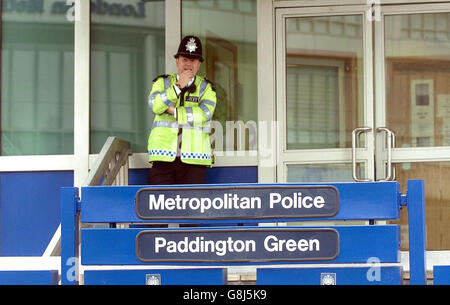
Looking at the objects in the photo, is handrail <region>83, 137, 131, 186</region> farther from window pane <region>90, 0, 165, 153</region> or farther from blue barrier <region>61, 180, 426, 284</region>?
blue barrier <region>61, 180, 426, 284</region>

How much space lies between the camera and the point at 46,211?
22.7ft

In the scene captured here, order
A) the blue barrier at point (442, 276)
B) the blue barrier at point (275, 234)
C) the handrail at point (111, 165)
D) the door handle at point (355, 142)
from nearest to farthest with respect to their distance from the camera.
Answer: the blue barrier at point (442, 276) < the blue barrier at point (275, 234) < the handrail at point (111, 165) < the door handle at point (355, 142)

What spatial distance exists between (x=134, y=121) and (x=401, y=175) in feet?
7.56

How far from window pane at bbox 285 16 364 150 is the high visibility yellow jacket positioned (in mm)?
882

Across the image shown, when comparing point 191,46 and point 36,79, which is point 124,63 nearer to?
point 36,79

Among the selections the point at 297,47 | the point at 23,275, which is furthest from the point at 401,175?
the point at 23,275

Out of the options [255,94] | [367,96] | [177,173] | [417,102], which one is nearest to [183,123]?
[177,173]

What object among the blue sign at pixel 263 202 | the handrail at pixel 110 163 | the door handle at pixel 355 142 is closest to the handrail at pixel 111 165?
the handrail at pixel 110 163

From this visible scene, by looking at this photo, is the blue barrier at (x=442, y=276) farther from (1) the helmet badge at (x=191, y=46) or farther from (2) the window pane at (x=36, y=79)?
(2) the window pane at (x=36, y=79)

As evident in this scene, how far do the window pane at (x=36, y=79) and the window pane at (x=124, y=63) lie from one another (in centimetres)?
23

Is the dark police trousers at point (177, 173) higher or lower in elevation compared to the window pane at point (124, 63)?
lower

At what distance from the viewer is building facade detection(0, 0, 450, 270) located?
6.86 m

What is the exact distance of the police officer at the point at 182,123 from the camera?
6.26 meters
